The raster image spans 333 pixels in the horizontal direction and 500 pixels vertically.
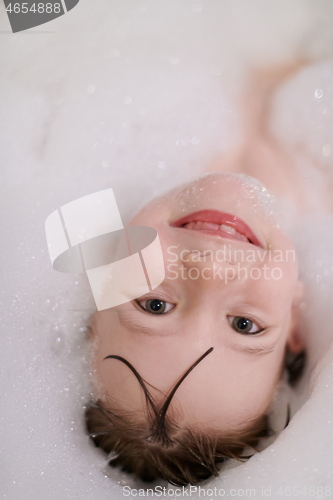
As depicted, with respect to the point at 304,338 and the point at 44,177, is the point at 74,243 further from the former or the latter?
the point at 304,338

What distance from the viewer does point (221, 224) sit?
38.4 inches

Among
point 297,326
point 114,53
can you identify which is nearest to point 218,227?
point 297,326

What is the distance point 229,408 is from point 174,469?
0.19m

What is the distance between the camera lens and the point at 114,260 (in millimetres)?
1037

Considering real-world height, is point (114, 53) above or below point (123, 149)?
above

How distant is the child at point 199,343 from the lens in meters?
0.89

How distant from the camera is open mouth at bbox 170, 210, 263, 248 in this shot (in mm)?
971

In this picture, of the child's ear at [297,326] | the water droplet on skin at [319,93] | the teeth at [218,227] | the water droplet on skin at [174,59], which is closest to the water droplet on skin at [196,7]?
the water droplet on skin at [174,59]

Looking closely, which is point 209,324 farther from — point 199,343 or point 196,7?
point 196,7

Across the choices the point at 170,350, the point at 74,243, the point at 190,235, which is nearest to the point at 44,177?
the point at 74,243

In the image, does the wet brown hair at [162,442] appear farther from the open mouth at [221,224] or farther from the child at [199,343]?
the open mouth at [221,224]

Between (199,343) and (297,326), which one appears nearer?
(199,343)

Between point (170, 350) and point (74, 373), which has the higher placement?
point (170, 350)

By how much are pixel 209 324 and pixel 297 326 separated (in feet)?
1.01
